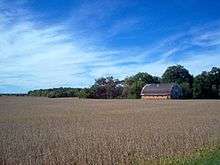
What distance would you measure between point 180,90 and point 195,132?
88.4 metres

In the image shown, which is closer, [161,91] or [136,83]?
[161,91]

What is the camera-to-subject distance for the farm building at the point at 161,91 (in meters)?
104

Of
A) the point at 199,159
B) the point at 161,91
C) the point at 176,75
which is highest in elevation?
the point at 176,75

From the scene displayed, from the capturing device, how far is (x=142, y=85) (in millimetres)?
112875

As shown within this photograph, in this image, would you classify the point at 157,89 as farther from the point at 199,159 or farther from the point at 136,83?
the point at 199,159

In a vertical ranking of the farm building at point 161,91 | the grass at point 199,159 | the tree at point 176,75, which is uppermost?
the tree at point 176,75

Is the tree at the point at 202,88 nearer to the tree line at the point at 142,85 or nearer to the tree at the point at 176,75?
the tree line at the point at 142,85

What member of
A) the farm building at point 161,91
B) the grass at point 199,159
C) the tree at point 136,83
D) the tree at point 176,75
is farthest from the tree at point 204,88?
the grass at point 199,159

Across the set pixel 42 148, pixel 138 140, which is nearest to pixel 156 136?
pixel 138 140

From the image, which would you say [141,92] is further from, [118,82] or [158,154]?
[158,154]

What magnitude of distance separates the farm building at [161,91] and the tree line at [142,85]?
200 centimetres

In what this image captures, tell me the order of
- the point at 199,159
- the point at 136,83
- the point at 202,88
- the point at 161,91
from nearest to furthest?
the point at 199,159 → the point at 202,88 → the point at 161,91 → the point at 136,83

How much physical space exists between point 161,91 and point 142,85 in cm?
842

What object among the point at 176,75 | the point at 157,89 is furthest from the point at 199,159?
the point at 176,75
